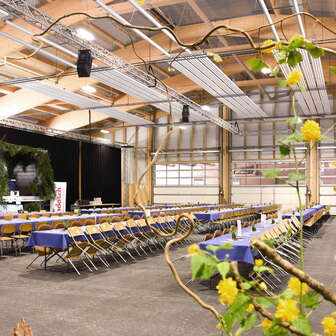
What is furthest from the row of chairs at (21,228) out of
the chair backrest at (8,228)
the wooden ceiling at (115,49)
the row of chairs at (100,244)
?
the wooden ceiling at (115,49)

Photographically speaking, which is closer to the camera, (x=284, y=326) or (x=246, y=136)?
(x=284, y=326)

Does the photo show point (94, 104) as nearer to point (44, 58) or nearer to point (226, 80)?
point (44, 58)

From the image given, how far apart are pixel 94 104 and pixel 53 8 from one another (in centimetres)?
531

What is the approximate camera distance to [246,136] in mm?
21688

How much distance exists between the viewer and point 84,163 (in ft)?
68.1

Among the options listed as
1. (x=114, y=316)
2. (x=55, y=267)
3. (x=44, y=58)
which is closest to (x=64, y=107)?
(x=44, y=58)

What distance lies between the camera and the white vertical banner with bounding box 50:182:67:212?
17.5 metres

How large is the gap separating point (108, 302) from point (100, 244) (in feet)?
7.46

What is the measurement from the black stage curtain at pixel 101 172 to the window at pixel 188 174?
2.26m

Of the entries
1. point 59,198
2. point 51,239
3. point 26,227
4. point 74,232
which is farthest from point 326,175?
point 51,239

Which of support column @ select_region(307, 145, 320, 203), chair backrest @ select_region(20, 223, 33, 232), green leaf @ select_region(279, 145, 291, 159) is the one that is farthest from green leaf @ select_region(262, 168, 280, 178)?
support column @ select_region(307, 145, 320, 203)

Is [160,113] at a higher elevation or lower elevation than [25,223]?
higher

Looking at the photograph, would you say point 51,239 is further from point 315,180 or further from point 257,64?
point 315,180

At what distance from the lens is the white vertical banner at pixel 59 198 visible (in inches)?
687
